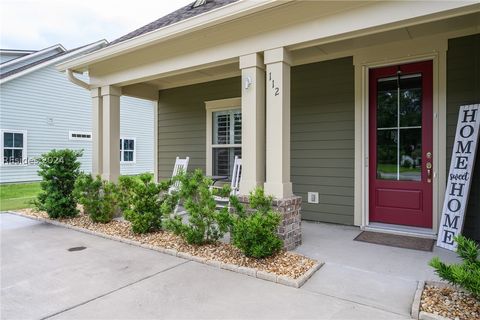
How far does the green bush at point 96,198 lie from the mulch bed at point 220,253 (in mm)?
153

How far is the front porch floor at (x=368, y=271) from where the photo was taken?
7.89 feet

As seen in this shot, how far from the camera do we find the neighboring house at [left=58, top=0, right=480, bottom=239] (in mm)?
3328

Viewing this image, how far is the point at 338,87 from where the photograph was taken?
459 centimetres

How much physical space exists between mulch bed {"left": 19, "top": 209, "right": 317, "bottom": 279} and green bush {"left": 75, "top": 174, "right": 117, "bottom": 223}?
0.50 ft

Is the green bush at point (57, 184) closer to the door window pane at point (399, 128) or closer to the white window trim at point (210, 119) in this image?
the white window trim at point (210, 119)

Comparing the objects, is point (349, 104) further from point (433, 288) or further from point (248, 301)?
point (248, 301)

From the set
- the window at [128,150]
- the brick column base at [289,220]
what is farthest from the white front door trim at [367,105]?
the window at [128,150]

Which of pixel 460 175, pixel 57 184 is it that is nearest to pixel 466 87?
pixel 460 175

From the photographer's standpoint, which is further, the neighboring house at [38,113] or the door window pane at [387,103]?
the neighboring house at [38,113]

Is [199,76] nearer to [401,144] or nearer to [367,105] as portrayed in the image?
[367,105]

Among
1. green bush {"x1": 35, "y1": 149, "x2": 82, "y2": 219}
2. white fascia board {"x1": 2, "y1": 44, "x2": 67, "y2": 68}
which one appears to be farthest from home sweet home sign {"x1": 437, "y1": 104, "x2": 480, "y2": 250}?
white fascia board {"x1": 2, "y1": 44, "x2": 67, "y2": 68}

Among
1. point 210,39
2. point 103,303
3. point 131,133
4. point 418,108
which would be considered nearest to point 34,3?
point 210,39

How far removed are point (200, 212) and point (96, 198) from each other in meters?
2.19

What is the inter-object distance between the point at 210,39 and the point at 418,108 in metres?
2.81
